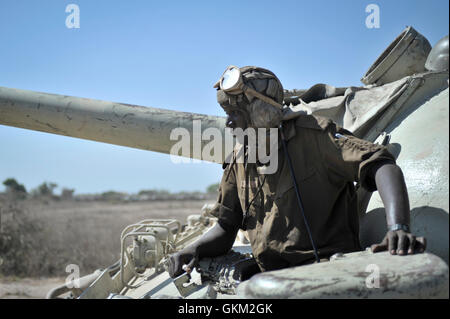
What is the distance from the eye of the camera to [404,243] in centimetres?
219

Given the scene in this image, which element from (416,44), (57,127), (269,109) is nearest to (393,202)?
(269,109)

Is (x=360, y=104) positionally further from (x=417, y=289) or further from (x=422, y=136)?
(x=417, y=289)

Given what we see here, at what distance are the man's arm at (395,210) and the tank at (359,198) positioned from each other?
0.24 feet

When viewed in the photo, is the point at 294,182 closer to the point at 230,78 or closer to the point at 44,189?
the point at 230,78

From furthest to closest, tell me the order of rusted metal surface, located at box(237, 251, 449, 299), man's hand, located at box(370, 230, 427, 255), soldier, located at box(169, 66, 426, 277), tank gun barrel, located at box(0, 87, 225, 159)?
tank gun barrel, located at box(0, 87, 225, 159) → soldier, located at box(169, 66, 426, 277) → man's hand, located at box(370, 230, 427, 255) → rusted metal surface, located at box(237, 251, 449, 299)

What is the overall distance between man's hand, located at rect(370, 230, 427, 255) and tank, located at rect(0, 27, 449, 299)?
0.05m

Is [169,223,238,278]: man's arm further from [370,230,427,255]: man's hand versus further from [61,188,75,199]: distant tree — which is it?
[61,188,75,199]: distant tree

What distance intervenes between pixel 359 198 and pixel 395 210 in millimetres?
986

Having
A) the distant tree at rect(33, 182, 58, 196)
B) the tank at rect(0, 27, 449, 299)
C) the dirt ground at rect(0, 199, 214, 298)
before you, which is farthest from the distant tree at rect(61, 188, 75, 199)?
the tank at rect(0, 27, 449, 299)

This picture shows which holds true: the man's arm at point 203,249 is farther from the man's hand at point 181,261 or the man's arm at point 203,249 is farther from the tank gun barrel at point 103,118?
the tank gun barrel at point 103,118

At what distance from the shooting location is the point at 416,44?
425 cm

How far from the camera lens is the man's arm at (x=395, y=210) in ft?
7.17

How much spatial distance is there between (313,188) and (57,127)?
2.94 metres

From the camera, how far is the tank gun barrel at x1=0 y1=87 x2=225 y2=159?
464 centimetres
